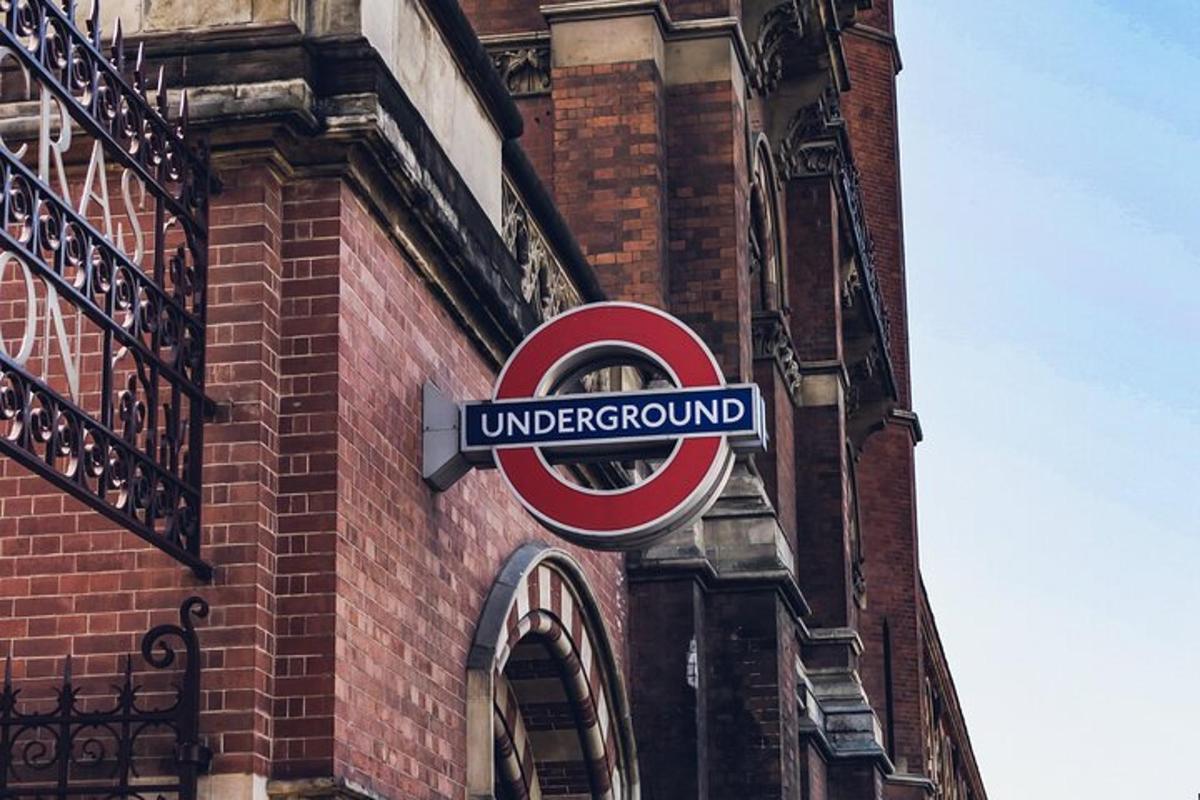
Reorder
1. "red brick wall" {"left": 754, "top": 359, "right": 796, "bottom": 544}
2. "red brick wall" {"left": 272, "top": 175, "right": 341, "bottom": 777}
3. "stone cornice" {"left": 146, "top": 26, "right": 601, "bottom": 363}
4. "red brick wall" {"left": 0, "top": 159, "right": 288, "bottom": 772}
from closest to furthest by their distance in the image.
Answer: "red brick wall" {"left": 0, "top": 159, "right": 288, "bottom": 772}
"red brick wall" {"left": 272, "top": 175, "right": 341, "bottom": 777}
"stone cornice" {"left": 146, "top": 26, "right": 601, "bottom": 363}
"red brick wall" {"left": 754, "top": 359, "right": 796, "bottom": 544}

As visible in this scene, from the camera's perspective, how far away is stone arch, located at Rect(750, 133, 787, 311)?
23.8 meters

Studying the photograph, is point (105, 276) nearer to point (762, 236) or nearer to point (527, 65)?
point (527, 65)

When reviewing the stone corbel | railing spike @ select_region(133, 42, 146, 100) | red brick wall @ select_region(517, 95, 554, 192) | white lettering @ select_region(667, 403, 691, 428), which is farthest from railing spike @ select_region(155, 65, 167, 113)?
the stone corbel

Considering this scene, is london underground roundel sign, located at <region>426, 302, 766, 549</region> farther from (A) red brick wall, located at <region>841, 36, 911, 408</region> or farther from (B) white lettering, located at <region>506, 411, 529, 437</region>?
(A) red brick wall, located at <region>841, 36, 911, 408</region>

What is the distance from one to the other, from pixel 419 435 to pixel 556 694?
3.93m

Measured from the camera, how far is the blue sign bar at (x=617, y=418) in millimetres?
11250

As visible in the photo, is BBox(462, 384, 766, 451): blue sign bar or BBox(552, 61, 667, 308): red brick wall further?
BBox(552, 61, 667, 308): red brick wall

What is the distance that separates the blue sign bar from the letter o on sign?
0.06 m

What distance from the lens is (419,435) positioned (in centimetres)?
1137

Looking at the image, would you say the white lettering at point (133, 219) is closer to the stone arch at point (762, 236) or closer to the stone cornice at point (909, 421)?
the stone arch at point (762, 236)

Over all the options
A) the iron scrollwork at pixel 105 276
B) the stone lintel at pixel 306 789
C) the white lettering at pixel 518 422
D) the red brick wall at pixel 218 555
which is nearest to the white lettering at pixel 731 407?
the white lettering at pixel 518 422

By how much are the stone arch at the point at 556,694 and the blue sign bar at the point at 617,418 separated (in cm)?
137

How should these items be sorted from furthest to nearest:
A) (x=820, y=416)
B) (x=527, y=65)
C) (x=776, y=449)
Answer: (x=820, y=416), (x=776, y=449), (x=527, y=65)

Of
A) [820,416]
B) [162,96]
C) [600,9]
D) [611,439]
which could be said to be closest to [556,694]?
[611,439]
